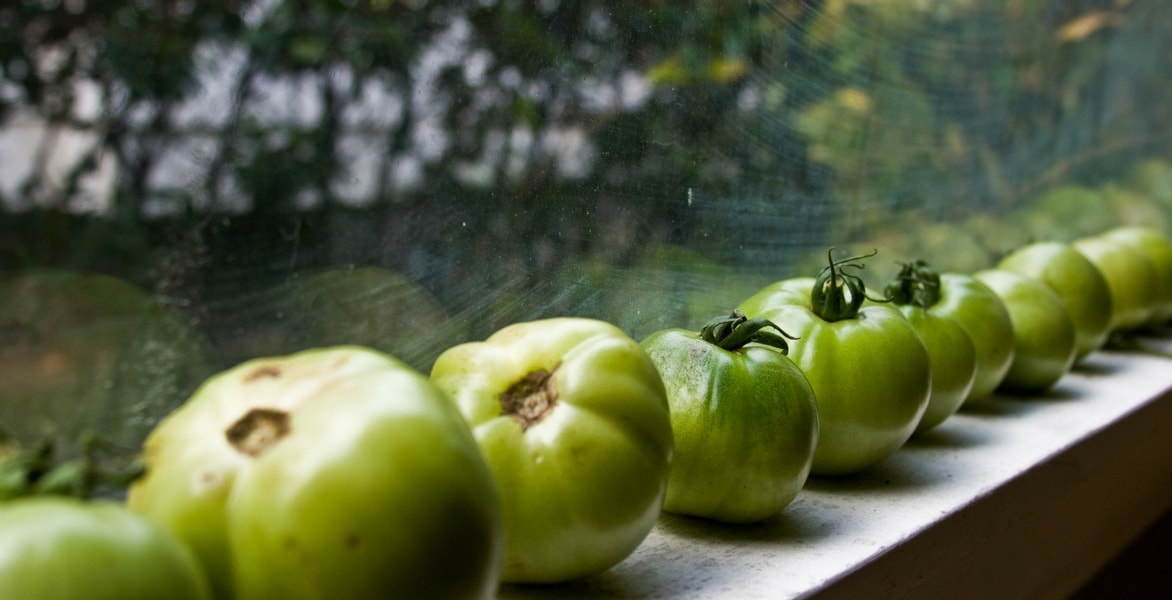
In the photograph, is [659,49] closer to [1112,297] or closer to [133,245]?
[133,245]

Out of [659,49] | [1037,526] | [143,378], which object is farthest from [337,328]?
[1037,526]

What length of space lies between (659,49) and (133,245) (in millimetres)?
544

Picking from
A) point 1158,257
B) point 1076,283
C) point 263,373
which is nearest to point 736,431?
point 263,373

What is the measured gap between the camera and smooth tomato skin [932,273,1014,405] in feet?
3.92

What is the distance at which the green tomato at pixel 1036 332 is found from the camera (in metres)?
1.32

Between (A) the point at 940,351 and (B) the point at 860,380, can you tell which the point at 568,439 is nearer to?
(B) the point at 860,380

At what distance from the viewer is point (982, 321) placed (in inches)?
47.1

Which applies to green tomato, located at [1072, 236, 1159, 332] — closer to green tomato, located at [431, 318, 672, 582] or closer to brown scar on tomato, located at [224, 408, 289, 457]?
green tomato, located at [431, 318, 672, 582]

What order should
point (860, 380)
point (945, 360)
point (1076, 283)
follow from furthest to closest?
point (1076, 283) < point (945, 360) < point (860, 380)

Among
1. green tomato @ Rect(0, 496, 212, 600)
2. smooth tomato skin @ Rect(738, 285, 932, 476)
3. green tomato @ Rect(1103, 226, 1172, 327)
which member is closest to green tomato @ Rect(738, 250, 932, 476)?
smooth tomato skin @ Rect(738, 285, 932, 476)

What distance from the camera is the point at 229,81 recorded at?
2.28ft

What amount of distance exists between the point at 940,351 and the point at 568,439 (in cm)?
56

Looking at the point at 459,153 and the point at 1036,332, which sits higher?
the point at 459,153

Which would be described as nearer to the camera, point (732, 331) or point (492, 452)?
point (492, 452)
